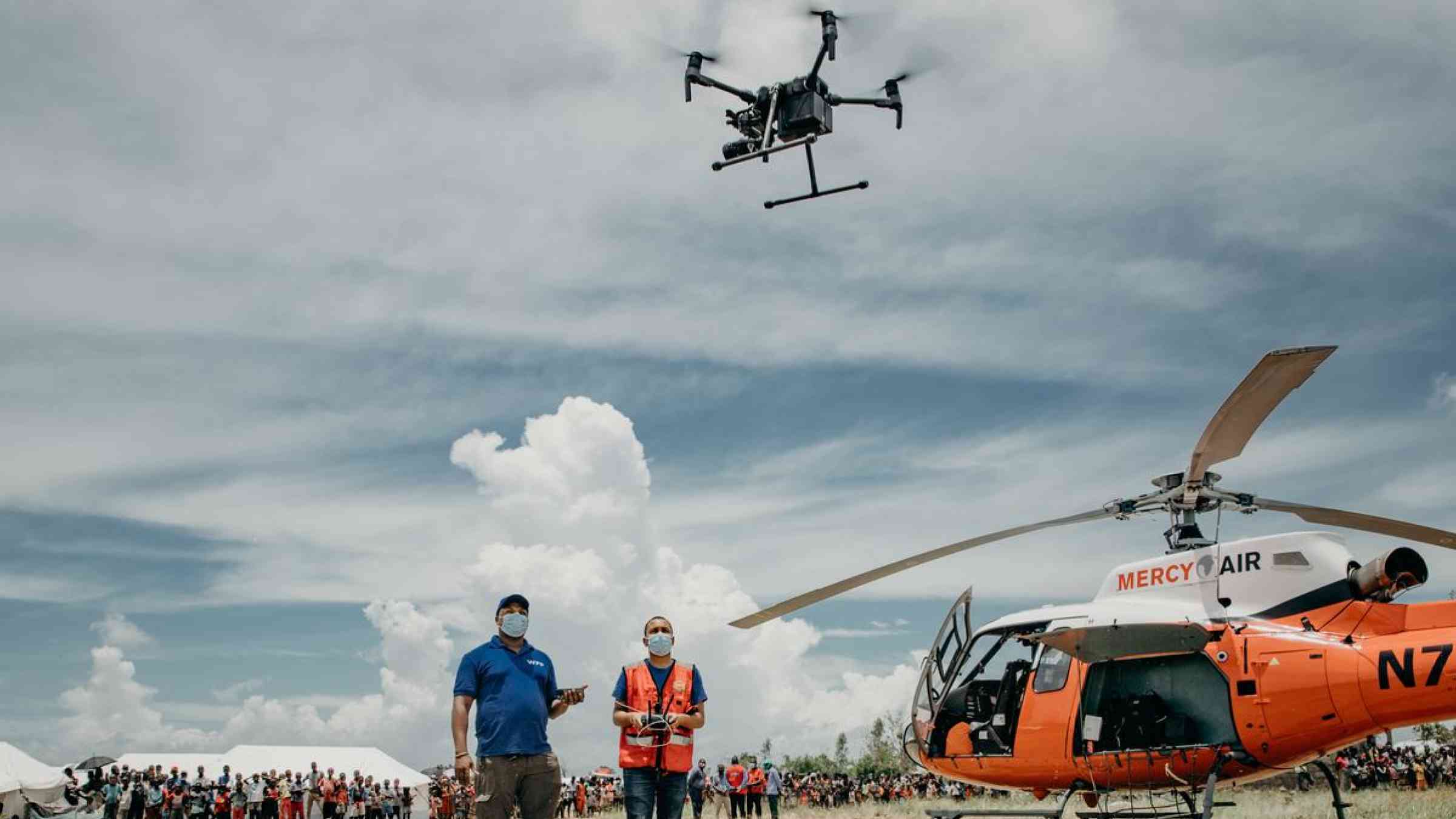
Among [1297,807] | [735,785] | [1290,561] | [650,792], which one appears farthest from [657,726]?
[735,785]

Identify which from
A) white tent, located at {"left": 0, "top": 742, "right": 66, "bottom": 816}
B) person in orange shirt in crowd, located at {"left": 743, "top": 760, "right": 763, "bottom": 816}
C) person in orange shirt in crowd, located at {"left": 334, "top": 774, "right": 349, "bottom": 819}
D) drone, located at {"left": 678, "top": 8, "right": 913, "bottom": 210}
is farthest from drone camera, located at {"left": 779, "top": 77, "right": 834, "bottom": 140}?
white tent, located at {"left": 0, "top": 742, "right": 66, "bottom": 816}

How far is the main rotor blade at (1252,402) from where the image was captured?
927 centimetres

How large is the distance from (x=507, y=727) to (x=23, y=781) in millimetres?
42215

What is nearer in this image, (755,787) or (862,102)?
(862,102)

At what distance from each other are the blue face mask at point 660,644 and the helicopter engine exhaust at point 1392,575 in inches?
260

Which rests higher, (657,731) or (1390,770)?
(657,731)

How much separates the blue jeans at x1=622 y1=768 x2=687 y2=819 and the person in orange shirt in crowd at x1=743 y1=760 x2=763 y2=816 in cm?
2090

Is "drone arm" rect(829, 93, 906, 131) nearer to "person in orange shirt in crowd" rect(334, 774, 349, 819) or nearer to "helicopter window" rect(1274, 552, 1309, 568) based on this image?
"helicopter window" rect(1274, 552, 1309, 568)

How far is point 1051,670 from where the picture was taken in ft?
42.0

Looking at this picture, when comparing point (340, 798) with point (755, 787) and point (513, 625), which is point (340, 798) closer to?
point (755, 787)

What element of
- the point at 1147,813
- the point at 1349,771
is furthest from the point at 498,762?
the point at 1349,771

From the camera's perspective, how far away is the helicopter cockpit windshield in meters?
13.1

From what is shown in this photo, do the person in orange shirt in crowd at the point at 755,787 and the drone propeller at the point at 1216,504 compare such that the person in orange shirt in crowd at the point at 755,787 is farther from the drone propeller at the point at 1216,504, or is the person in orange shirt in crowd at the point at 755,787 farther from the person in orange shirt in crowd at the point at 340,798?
the drone propeller at the point at 1216,504

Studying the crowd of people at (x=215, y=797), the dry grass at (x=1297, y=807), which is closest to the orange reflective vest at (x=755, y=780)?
the dry grass at (x=1297, y=807)
